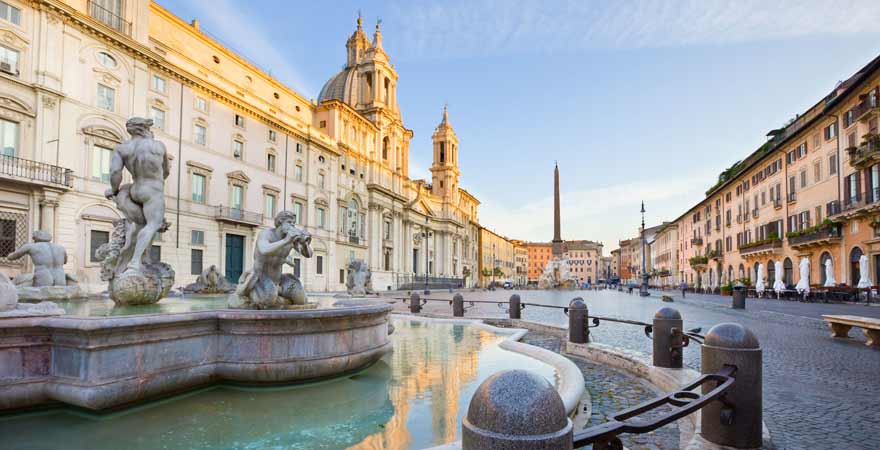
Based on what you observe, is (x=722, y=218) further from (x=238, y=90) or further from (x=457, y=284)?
(x=238, y=90)

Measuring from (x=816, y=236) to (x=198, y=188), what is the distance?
37.8 metres

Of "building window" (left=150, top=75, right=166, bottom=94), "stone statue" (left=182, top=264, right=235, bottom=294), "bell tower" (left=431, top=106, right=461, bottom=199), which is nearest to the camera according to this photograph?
"stone statue" (left=182, top=264, right=235, bottom=294)

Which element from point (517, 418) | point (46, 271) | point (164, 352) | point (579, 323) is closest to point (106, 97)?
point (46, 271)

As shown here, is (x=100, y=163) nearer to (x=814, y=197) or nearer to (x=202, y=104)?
(x=202, y=104)

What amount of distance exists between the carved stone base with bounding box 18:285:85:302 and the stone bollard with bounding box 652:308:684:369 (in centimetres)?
860

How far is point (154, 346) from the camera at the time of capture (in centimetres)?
428

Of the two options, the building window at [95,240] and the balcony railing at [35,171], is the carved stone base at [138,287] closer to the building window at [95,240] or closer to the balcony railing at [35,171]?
the balcony railing at [35,171]

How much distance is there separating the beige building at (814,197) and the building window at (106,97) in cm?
3673

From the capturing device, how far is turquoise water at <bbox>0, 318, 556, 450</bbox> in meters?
3.50

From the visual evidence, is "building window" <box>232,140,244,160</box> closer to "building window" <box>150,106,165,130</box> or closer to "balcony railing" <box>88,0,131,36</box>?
"building window" <box>150,106,165,130</box>

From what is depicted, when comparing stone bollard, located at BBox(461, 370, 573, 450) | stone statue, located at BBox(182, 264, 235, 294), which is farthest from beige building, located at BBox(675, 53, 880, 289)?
stone bollard, located at BBox(461, 370, 573, 450)

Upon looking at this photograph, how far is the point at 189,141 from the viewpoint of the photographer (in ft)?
92.1

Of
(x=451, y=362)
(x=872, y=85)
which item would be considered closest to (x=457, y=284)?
(x=872, y=85)

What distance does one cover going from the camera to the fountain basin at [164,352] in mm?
3879
